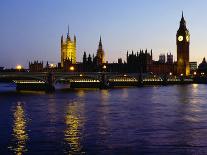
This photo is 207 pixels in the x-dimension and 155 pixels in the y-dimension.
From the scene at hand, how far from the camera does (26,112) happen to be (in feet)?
118

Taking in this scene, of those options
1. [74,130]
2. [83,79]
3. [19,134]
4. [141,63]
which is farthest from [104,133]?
[141,63]

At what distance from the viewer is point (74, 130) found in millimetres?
25625

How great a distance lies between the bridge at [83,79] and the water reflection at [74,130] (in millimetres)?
41426

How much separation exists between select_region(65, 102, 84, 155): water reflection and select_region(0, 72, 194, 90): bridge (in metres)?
41.4

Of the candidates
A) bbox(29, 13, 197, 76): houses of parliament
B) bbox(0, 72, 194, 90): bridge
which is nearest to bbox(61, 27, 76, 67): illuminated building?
bbox(29, 13, 197, 76): houses of parliament

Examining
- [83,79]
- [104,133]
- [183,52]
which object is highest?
[183,52]

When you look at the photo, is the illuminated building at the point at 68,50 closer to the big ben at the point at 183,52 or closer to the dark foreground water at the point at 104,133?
the big ben at the point at 183,52

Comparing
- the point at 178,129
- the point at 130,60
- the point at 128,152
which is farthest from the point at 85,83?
the point at 128,152

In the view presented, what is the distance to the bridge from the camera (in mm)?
78062

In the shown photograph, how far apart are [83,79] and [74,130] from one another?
71.6 meters

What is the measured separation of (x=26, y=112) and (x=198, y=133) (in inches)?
623

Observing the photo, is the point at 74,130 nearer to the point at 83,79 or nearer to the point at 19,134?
the point at 19,134

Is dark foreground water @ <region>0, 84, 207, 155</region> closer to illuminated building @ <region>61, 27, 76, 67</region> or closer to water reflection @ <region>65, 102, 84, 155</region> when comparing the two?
water reflection @ <region>65, 102, 84, 155</region>

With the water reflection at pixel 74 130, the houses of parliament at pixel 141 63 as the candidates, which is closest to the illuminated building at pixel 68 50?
the houses of parliament at pixel 141 63
